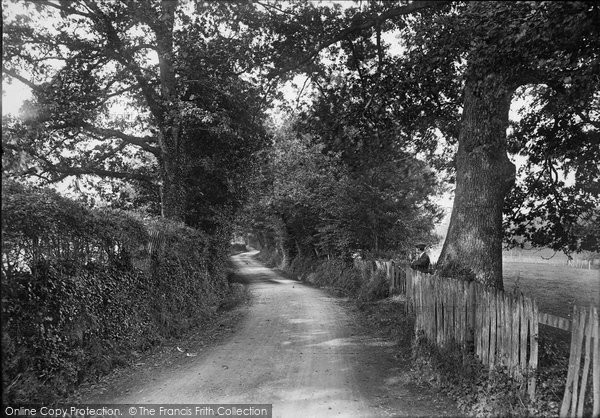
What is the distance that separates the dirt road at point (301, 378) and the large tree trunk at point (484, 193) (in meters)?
2.65

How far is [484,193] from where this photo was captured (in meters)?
8.62

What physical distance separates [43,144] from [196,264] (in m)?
6.88

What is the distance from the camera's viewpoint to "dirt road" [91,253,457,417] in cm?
589

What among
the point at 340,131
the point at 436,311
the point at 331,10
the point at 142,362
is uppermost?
the point at 331,10

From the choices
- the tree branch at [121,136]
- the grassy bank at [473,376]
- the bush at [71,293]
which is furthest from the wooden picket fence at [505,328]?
the tree branch at [121,136]

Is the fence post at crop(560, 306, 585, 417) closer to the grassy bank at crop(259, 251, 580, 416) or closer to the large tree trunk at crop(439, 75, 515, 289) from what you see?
the grassy bank at crop(259, 251, 580, 416)

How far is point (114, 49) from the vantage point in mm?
13594

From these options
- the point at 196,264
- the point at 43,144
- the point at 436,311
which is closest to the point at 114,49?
the point at 43,144

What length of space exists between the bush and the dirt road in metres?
1.20

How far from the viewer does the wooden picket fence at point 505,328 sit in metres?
4.40

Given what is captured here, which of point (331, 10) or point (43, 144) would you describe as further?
point (43, 144)

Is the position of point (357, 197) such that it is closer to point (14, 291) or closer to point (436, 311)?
point (436, 311)

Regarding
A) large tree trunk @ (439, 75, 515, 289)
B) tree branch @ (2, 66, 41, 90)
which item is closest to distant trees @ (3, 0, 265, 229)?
tree branch @ (2, 66, 41, 90)

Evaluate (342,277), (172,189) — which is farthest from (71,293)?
(342,277)
